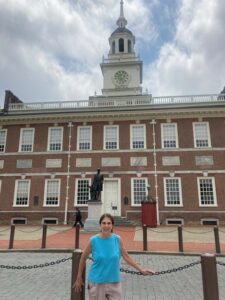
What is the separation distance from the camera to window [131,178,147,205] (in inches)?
844

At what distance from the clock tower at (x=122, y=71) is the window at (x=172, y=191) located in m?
17.0

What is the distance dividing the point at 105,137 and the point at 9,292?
711 inches

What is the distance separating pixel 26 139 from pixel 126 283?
64.5ft

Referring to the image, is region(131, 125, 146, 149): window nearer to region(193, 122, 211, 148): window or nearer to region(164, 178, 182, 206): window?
region(164, 178, 182, 206): window

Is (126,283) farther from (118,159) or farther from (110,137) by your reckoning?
(110,137)

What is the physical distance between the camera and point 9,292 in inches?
223

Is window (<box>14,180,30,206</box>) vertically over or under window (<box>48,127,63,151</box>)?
under

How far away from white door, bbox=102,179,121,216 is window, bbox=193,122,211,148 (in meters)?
7.39

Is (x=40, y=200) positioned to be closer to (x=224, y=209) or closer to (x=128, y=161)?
(x=128, y=161)

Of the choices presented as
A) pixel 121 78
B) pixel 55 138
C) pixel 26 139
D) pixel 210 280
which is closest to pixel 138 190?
pixel 55 138

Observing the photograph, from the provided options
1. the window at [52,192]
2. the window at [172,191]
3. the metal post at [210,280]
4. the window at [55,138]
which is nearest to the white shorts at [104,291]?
the metal post at [210,280]

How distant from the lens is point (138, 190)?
21.7 meters

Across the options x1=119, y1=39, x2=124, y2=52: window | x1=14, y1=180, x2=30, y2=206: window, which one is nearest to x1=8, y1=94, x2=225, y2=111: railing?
x1=14, y1=180, x2=30, y2=206: window

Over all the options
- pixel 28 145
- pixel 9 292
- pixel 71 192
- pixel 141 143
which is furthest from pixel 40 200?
pixel 9 292
